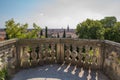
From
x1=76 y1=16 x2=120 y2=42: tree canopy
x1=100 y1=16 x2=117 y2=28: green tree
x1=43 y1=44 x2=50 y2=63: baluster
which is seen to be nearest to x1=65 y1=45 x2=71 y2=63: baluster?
x1=43 y1=44 x2=50 y2=63: baluster

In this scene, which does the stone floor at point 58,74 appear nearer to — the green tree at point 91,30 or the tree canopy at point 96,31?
the tree canopy at point 96,31

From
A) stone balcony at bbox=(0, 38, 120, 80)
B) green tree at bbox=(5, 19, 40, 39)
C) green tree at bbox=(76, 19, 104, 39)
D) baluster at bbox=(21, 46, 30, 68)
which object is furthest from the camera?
green tree at bbox=(76, 19, 104, 39)

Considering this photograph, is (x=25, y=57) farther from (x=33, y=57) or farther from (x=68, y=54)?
(x=68, y=54)

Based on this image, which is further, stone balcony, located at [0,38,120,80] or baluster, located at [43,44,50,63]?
baluster, located at [43,44,50,63]

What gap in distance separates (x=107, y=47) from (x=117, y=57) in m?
0.64

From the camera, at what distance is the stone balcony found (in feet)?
13.8

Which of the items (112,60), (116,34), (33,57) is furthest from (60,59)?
(116,34)

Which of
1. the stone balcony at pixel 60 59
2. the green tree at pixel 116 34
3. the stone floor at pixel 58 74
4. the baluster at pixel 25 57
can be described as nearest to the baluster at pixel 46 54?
the stone balcony at pixel 60 59

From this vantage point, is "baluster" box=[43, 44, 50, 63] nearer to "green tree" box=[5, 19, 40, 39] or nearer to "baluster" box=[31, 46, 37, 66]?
"baluster" box=[31, 46, 37, 66]

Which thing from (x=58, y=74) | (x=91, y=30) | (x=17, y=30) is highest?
(x=17, y=30)

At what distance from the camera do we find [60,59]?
5.41 metres

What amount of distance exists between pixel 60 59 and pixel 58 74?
1.00 meters

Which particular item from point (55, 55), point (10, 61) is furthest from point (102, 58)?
point (10, 61)

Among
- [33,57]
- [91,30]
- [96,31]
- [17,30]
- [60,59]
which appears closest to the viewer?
[33,57]
